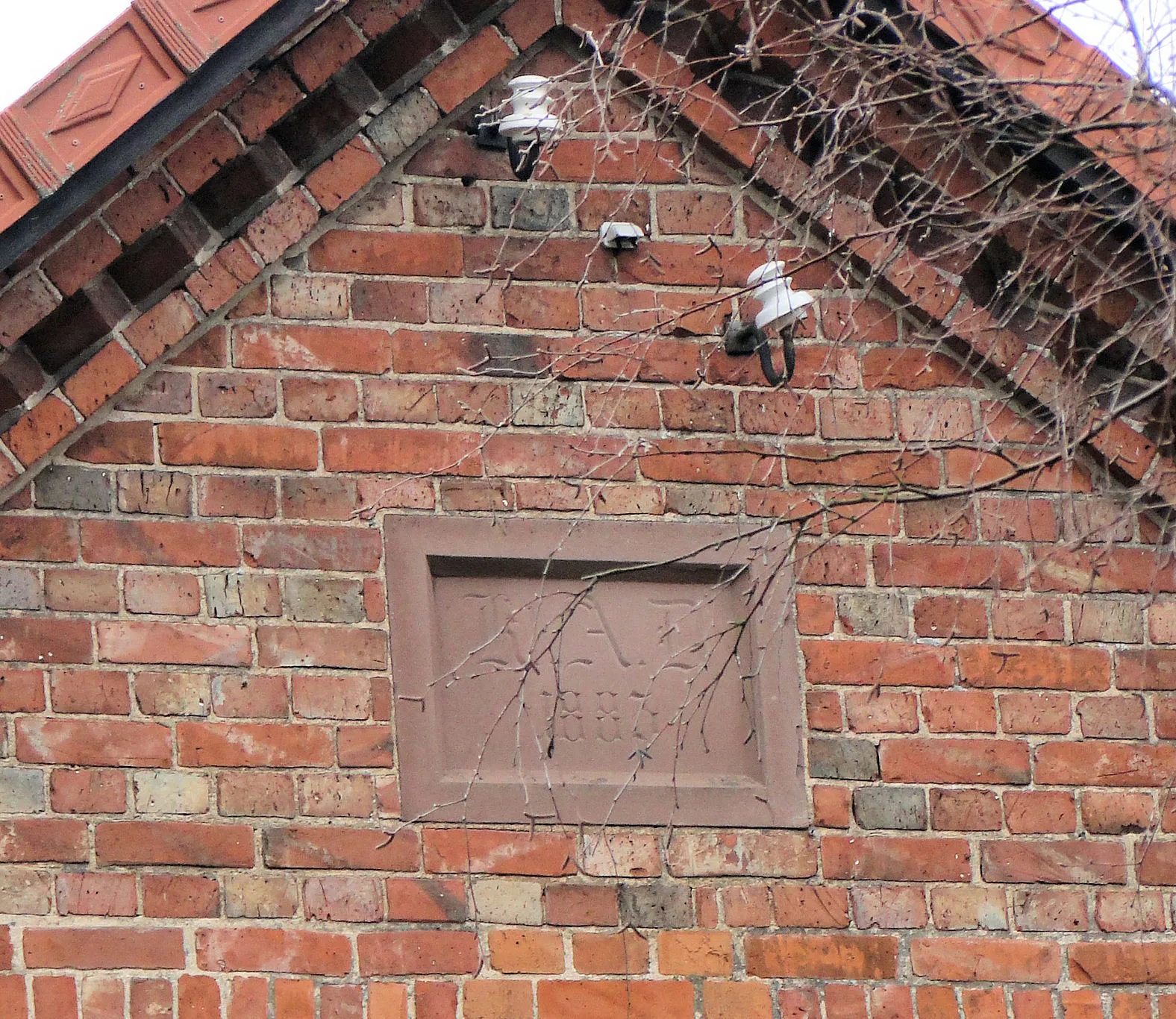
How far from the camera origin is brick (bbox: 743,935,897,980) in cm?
436

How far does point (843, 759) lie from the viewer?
454cm

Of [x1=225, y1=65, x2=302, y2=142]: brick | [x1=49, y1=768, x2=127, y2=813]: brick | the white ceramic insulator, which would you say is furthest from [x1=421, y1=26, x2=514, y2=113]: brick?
[x1=49, y1=768, x2=127, y2=813]: brick

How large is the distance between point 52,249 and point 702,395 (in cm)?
144

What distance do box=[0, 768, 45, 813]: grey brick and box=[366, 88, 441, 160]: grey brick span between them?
60.7 inches

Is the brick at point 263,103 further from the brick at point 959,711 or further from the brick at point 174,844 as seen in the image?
the brick at point 959,711

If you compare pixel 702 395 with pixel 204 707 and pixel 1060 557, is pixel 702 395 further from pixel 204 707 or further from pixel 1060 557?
pixel 204 707

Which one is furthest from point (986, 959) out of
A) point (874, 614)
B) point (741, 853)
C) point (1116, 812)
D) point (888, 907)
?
point (874, 614)

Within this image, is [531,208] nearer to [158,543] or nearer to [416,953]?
[158,543]

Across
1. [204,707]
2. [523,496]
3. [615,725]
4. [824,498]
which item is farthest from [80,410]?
[824,498]

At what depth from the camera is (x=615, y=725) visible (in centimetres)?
Result: 450

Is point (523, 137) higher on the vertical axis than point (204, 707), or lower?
higher

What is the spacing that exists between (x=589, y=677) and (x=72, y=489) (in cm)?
114

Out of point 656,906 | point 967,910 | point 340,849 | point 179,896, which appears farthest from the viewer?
point 967,910

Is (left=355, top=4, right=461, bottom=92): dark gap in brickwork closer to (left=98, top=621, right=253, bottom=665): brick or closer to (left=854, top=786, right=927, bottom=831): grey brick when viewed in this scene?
(left=98, top=621, right=253, bottom=665): brick
